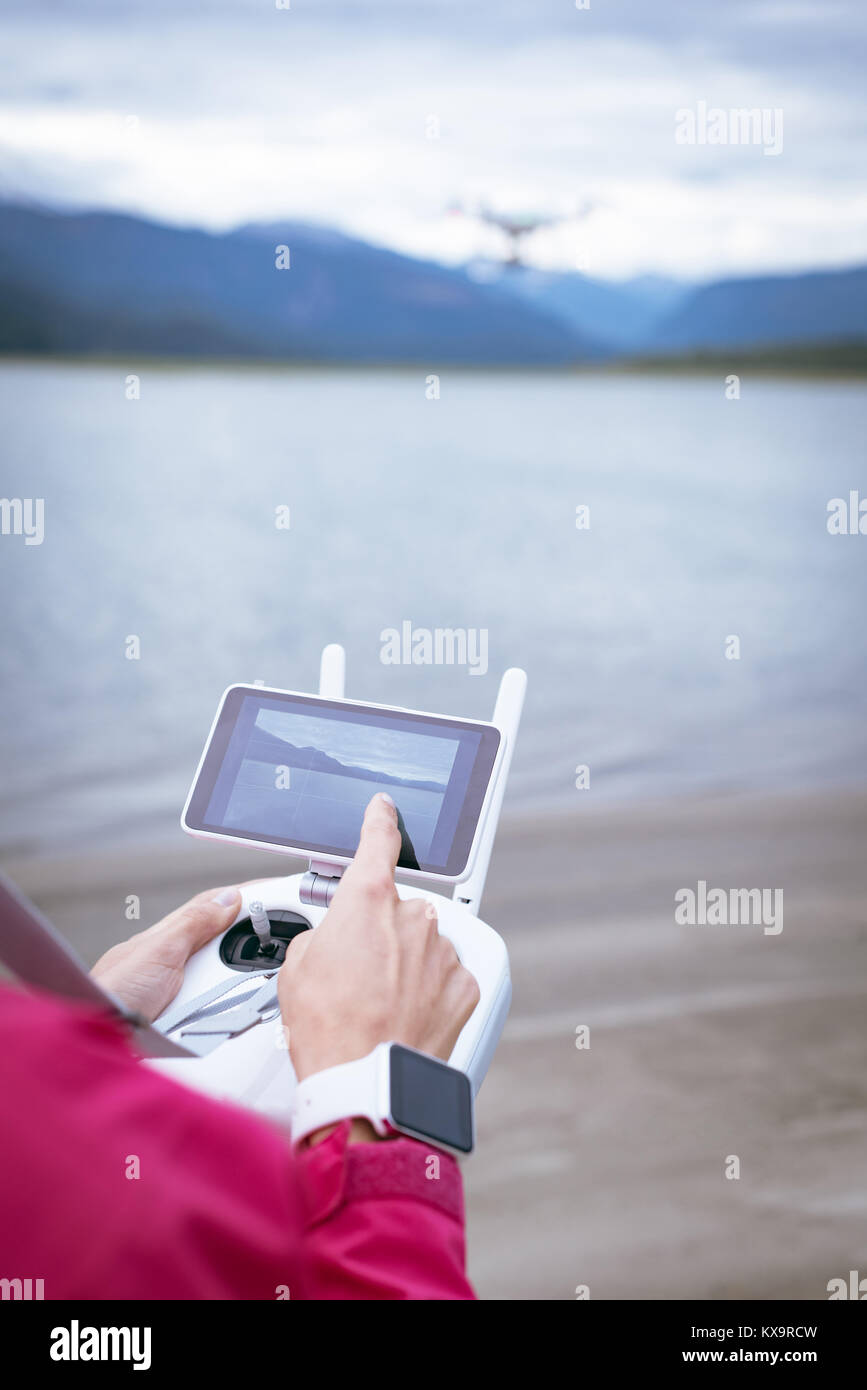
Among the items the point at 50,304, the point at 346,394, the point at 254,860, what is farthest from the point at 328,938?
the point at 50,304

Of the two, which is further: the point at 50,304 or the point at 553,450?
the point at 50,304

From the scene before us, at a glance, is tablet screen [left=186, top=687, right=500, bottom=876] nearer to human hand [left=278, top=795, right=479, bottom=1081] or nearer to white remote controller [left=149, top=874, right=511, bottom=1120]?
white remote controller [left=149, top=874, right=511, bottom=1120]

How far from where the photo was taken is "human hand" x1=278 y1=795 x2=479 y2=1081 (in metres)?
0.58

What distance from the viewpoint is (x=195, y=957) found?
0.85 meters

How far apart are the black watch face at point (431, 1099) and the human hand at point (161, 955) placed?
28 cm

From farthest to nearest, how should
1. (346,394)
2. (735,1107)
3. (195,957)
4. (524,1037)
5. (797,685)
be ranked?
(346,394) < (797,685) < (524,1037) < (735,1107) < (195,957)

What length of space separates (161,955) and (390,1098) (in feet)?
1.09

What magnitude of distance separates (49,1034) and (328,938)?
0.32 m

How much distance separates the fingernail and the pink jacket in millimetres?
513

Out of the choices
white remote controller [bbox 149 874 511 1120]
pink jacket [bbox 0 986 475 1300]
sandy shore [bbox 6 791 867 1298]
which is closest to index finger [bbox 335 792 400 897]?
white remote controller [bbox 149 874 511 1120]

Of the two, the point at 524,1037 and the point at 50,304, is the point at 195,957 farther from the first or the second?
the point at 50,304

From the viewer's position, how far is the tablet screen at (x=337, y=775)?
852mm

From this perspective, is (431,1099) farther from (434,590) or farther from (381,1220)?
(434,590)
